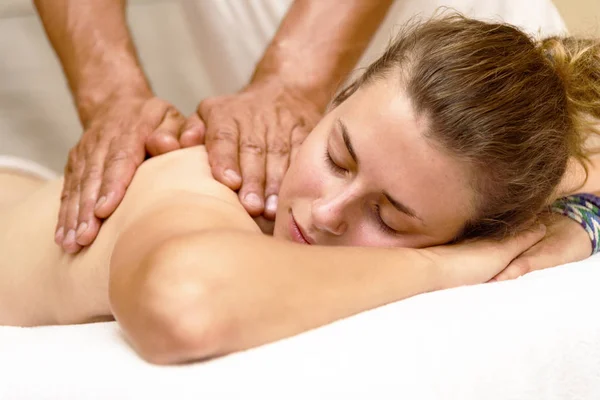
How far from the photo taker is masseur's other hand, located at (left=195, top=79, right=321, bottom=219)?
950 millimetres

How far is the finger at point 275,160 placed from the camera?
956mm

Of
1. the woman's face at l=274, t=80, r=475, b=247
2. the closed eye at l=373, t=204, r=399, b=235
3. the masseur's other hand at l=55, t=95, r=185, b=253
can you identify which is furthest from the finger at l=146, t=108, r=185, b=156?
the closed eye at l=373, t=204, r=399, b=235

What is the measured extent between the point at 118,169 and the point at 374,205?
1.15 feet

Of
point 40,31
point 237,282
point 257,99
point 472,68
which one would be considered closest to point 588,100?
point 472,68

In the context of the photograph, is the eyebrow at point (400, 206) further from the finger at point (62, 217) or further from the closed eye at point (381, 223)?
the finger at point (62, 217)

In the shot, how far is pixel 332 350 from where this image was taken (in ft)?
1.95

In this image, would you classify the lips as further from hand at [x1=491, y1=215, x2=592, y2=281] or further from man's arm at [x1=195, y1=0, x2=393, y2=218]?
hand at [x1=491, y1=215, x2=592, y2=281]

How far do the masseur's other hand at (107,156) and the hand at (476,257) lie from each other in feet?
1.34

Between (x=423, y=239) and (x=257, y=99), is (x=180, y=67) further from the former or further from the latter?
(x=423, y=239)

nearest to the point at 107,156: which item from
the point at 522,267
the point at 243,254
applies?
Result: the point at 243,254

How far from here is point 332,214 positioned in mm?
834

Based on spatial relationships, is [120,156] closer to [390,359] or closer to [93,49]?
[93,49]

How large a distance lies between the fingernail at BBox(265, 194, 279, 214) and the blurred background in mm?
590

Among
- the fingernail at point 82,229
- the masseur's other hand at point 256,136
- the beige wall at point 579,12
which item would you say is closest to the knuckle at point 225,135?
the masseur's other hand at point 256,136
